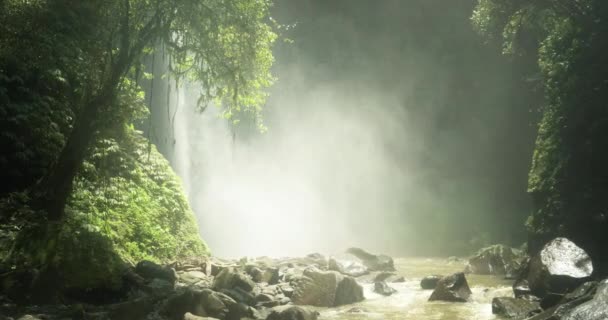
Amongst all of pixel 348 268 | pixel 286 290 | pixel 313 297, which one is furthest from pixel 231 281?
pixel 348 268

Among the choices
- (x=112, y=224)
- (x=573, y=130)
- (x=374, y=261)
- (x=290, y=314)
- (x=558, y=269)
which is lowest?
(x=290, y=314)

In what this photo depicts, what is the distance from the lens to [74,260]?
363 inches

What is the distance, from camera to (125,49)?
10.6 m

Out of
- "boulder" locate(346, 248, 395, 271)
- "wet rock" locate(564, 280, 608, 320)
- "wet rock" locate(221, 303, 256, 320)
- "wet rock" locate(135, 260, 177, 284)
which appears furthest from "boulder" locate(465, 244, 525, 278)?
"wet rock" locate(135, 260, 177, 284)

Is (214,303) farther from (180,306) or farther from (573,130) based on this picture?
(573,130)

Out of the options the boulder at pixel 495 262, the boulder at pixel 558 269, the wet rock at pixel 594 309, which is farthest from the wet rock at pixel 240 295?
the boulder at pixel 495 262

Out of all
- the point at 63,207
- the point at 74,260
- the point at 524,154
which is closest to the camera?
the point at 74,260

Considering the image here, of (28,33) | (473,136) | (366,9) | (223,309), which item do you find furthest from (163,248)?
(366,9)

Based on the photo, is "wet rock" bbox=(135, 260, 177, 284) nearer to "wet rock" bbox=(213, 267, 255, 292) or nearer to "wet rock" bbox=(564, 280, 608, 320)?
"wet rock" bbox=(213, 267, 255, 292)

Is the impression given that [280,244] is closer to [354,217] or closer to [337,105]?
[354,217]

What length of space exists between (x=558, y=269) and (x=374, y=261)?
1110 cm

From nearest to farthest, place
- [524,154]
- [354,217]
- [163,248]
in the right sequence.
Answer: [163,248] → [524,154] → [354,217]

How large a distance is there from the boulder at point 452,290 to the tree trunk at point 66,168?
33.8 feet

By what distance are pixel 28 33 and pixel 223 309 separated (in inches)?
370
